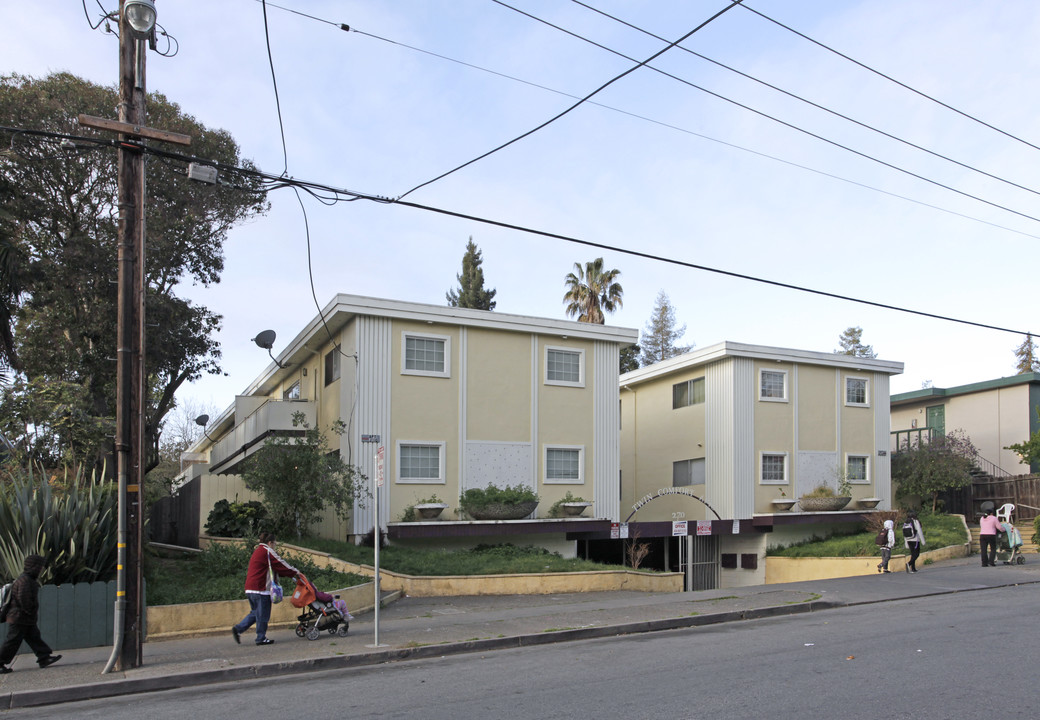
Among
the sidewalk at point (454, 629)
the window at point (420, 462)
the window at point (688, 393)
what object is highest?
the window at point (688, 393)

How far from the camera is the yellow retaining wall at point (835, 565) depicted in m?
23.4

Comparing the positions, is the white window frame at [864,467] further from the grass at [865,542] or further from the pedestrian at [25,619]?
the pedestrian at [25,619]

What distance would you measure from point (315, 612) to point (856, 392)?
23.5 meters

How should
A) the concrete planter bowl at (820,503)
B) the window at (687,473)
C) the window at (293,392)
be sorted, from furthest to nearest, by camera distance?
the window at (687,473)
the window at (293,392)
the concrete planter bowl at (820,503)

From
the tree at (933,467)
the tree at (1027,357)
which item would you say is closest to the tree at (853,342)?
the tree at (1027,357)

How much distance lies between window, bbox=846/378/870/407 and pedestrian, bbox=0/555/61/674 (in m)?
26.4

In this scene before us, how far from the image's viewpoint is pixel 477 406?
23.8 meters

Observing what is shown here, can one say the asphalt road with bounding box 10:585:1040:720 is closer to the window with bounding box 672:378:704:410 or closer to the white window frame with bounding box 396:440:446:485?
the white window frame with bounding box 396:440:446:485

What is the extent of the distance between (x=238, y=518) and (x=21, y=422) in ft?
19.6

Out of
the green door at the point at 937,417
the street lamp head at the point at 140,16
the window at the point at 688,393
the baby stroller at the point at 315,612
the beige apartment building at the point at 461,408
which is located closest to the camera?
the street lamp head at the point at 140,16

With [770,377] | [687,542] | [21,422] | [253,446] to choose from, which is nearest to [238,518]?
[253,446]

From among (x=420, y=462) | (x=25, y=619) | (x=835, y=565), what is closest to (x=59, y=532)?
(x=25, y=619)

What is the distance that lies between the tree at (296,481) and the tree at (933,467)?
2074 centimetres

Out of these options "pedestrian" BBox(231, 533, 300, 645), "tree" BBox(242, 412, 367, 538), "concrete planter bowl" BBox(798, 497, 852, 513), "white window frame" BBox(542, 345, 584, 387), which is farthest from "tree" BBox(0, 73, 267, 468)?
"concrete planter bowl" BBox(798, 497, 852, 513)
